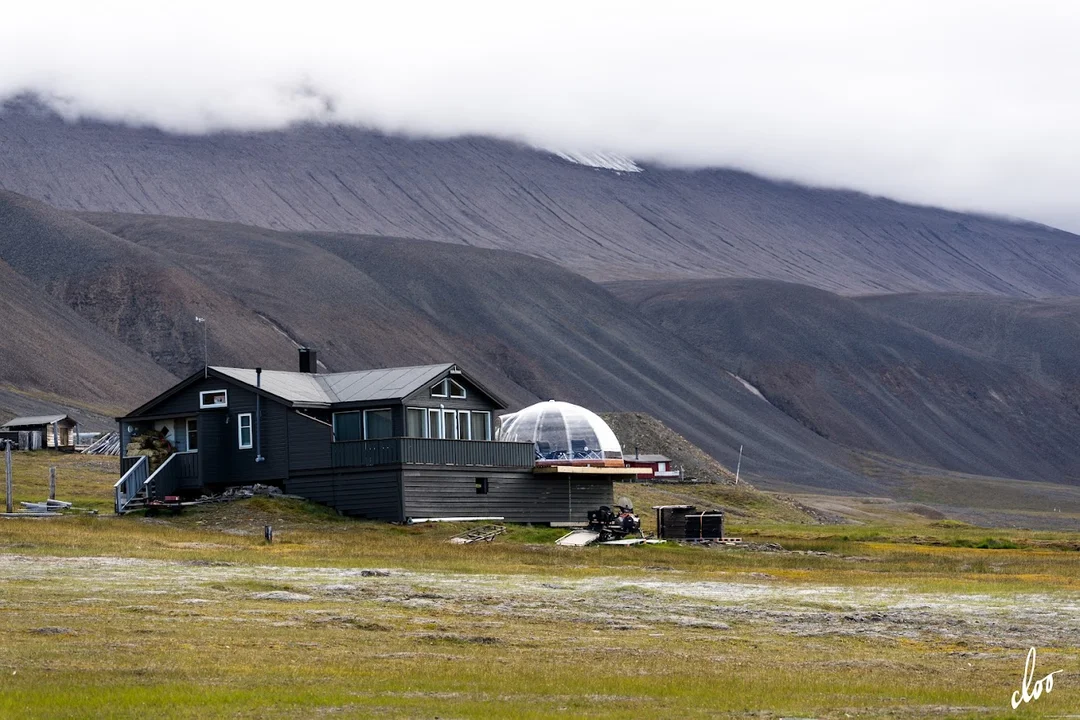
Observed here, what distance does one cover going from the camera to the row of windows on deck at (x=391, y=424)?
60531 millimetres

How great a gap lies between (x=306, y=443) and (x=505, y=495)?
8.42 meters

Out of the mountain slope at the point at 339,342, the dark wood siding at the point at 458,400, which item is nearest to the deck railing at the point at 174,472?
the dark wood siding at the point at 458,400

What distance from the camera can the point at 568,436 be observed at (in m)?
76.3

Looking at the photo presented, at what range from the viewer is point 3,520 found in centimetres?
5019

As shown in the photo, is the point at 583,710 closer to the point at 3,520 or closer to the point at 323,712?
the point at 323,712

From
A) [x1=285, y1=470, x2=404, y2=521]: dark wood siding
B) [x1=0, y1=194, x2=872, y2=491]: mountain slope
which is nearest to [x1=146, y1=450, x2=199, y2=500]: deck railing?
[x1=285, y1=470, x2=404, y2=521]: dark wood siding

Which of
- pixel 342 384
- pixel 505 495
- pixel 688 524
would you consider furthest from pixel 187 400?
pixel 688 524

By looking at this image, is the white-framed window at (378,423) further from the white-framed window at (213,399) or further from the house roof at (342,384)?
the white-framed window at (213,399)

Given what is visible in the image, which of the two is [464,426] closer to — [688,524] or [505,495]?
[505,495]

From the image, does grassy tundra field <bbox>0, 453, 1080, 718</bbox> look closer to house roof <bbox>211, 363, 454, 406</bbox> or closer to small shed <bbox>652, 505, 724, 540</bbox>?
small shed <bbox>652, 505, 724, 540</bbox>

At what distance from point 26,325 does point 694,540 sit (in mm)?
112366

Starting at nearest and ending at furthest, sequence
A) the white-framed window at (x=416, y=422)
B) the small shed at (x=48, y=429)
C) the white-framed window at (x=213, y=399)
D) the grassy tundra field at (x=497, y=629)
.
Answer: the grassy tundra field at (x=497, y=629) < the white-framed window at (x=416, y=422) < the white-framed window at (x=213, y=399) < the small shed at (x=48, y=429)

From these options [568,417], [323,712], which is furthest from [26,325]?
[323,712]

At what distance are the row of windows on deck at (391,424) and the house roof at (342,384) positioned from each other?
2.07 ft
